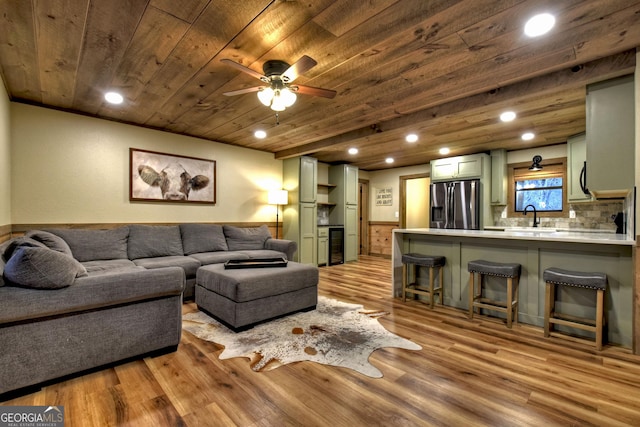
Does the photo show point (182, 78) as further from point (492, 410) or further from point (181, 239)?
point (492, 410)

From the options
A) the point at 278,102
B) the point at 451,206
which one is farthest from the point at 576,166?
the point at 278,102

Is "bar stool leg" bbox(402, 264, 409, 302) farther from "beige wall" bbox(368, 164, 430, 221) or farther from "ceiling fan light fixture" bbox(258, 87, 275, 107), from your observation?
"beige wall" bbox(368, 164, 430, 221)

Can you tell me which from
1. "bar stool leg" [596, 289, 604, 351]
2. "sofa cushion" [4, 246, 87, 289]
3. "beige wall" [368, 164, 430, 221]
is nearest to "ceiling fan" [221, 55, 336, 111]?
"sofa cushion" [4, 246, 87, 289]

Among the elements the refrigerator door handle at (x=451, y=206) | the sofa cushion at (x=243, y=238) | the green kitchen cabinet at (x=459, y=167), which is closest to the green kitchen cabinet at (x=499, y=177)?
the green kitchen cabinet at (x=459, y=167)

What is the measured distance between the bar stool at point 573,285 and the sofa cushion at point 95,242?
183 inches

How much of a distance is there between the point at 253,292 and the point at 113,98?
2639mm

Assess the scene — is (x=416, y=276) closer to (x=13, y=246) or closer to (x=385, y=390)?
(x=385, y=390)

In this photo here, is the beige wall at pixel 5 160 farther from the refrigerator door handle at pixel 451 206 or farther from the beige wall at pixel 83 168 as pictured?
the refrigerator door handle at pixel 451 206

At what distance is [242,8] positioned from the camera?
5.84ft

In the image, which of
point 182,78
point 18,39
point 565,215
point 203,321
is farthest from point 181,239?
point 565,215

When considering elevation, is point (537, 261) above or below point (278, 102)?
below

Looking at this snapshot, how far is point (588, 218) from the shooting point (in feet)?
15.7

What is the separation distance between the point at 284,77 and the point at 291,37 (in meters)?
0.38

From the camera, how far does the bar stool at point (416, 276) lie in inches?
137
